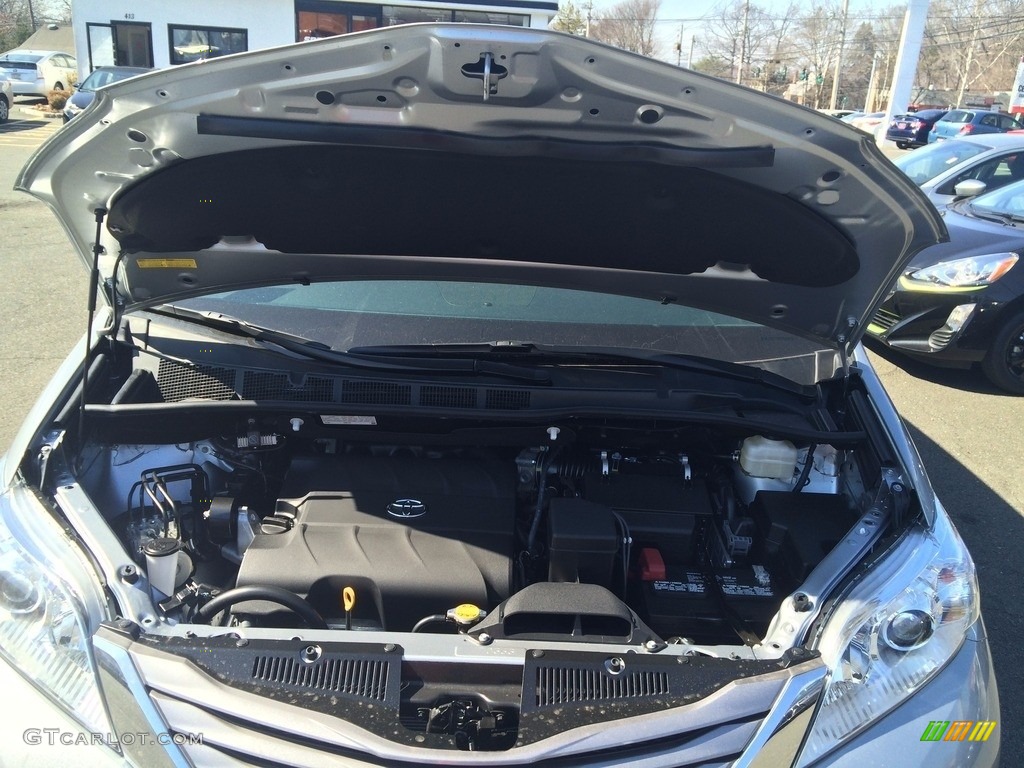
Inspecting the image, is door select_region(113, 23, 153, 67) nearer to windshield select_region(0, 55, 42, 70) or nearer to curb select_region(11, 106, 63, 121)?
curb select_region(11, 106, 63, 121)

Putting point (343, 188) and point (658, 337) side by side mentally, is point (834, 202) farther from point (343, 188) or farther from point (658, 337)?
point (343, 188)

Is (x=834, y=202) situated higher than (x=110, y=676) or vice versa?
(x=834, y=202)

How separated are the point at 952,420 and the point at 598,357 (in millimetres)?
3699

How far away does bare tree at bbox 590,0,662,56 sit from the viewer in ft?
158

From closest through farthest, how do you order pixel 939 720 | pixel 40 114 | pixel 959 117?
pixel 939 720, pixel 40 114, pixel 959 117

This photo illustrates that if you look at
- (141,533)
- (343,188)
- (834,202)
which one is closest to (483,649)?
(141,533)

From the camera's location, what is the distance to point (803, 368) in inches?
98.3

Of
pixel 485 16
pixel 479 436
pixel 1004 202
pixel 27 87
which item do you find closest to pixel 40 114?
pixel 27 87

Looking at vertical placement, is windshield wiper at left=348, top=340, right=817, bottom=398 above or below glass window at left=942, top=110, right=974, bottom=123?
above

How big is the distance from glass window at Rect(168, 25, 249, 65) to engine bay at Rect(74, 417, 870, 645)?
2394 cm

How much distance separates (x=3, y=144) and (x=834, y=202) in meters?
18.5

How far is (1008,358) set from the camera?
543 centimetres

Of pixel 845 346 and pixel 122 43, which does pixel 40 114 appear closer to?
pixel 122 43

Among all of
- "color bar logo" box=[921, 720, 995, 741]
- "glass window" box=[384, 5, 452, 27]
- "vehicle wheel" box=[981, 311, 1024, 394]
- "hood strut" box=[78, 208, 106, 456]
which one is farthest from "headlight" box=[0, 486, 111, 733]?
"glass window" box=[384, 5, 452, 27]
